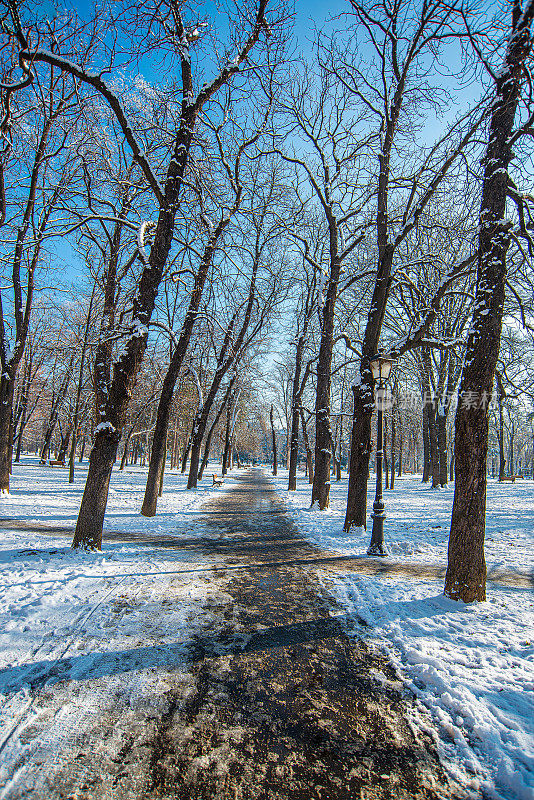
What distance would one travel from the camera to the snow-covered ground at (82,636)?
92.8 inches

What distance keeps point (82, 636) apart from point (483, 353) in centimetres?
561

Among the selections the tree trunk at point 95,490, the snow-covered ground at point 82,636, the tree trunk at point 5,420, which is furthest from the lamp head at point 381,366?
the tree trunk at point 5,420

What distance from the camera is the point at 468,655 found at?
353cm

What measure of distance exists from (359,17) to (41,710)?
1224 centimetres

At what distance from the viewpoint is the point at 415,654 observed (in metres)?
3.52

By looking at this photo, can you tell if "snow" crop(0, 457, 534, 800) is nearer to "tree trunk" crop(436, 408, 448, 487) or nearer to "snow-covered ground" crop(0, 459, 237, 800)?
"snow-covered ground" crop(0, 459, 237, 800)

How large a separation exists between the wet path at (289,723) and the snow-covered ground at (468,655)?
0.28 meters

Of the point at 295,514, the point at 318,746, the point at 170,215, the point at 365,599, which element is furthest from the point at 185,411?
the point at 318,746

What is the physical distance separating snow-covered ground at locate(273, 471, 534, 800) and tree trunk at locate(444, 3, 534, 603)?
55 centimetres

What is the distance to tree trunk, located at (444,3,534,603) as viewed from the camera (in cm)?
464

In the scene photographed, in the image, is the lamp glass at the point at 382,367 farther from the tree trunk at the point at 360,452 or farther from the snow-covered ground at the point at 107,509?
the snow-covered ground at the point at 107,509

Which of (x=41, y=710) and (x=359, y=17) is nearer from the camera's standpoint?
(x=41, y=710)

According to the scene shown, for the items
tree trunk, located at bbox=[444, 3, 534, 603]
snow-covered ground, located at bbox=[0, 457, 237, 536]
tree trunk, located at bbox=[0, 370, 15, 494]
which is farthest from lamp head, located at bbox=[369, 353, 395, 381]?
tree trunk, located at bbox=[0, 370, 15, 494]

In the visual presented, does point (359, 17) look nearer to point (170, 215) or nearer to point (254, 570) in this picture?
point (170, 215)
